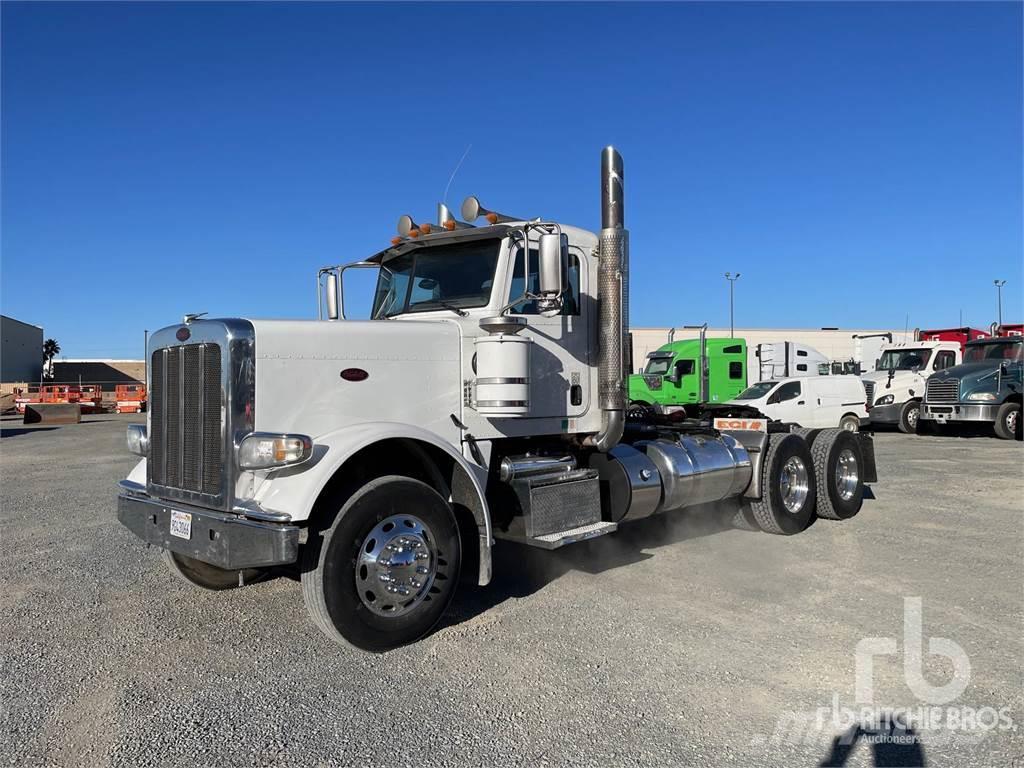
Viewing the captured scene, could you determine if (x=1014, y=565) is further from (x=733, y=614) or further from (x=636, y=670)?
(x=636, y=670)

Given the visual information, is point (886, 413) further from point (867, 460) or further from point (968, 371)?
point (867, 460)

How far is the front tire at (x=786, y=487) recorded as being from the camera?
24.3ft

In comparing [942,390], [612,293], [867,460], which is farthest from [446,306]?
[942,390]

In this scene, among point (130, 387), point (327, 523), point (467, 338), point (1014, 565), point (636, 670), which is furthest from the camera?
point (130, 387)

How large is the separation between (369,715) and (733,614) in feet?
8.35

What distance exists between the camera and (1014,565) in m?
6.14

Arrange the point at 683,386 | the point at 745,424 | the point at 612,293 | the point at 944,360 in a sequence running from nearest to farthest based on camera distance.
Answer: the point at 612,293 → the point at 745,424 → the point at 683,386 → the point at 944,360

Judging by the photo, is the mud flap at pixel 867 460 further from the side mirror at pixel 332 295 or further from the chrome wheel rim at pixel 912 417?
the chrome wheel rim at pixel 912 417

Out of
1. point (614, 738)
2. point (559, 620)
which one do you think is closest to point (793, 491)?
point (559, 620)

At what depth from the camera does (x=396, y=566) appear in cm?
439

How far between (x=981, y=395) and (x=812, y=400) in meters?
4.38

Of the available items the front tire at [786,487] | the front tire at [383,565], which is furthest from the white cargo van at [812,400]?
the front tire at [383,565]

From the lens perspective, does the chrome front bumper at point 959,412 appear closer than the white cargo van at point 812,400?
No

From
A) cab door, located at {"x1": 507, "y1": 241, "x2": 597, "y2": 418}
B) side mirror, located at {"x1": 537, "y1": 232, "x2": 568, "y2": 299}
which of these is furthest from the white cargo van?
side mirror, located at {"x1": 537, "y1": 232, "x2": 568, "y2": 299}
